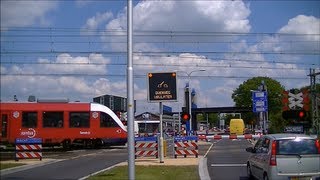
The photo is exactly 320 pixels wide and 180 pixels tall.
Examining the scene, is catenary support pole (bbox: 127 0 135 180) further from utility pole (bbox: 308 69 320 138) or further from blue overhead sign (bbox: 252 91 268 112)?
blue overhead sign (bbox: 252 91 268 112)

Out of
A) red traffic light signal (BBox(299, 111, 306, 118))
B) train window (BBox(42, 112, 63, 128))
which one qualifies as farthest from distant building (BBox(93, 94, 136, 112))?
red traffic light signal (BBox(299, 111, 306, 118))

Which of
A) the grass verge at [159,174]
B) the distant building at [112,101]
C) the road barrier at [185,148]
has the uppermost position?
the distant building at [112,101]

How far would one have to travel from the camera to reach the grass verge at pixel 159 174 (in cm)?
1673

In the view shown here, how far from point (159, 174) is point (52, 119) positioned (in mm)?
21392

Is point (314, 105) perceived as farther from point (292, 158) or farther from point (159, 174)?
point (292, 158)

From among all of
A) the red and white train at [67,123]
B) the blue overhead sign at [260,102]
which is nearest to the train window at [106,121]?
the red and white train at [67,123]

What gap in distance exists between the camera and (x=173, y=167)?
21.1 meters

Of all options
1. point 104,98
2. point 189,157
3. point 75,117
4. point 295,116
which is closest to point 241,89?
point 104,98

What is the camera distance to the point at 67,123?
38.1 m

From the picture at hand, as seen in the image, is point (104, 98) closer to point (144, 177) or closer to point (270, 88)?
point (144, 177)

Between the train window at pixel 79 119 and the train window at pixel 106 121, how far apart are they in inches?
41.8

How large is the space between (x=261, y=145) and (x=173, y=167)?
676cm

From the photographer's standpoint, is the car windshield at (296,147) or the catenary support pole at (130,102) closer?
the catenary support pole at (130,102)

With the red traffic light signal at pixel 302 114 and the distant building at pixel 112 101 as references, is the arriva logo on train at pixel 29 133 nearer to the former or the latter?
the distant building at pixel 112 101
